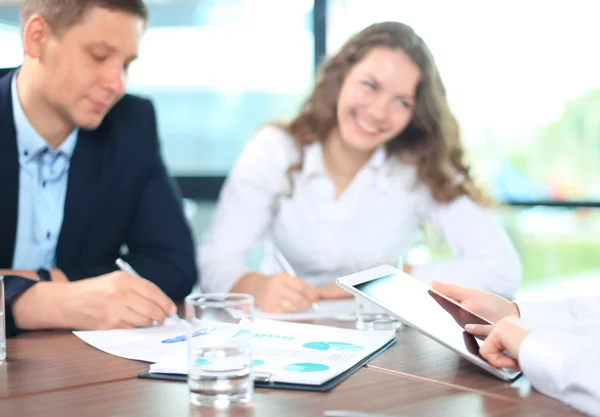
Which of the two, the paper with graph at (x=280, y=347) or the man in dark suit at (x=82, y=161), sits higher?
the man in dark suit at (x=82, y=161)

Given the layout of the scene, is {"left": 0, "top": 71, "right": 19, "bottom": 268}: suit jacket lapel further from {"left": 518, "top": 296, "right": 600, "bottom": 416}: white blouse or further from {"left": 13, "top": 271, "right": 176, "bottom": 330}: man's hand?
{"left": 518, "top": 296, "right": 600, "bottom": 416}: white blouse

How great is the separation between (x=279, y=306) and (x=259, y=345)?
1.22 feet

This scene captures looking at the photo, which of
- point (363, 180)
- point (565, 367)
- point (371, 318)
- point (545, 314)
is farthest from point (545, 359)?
point (363, 180)

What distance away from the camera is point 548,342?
0.98m

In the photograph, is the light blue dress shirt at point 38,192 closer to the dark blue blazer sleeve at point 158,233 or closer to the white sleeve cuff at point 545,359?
the dark blue blazer sleeve at point 158,233

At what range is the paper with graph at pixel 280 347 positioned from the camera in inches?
40.1

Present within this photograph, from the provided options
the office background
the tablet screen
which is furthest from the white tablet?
the office background

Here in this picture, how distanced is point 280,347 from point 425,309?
239 millimetres

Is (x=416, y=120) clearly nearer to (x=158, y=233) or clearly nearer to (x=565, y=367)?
(x=158, y=233)

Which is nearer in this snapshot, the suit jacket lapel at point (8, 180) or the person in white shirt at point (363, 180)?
the suit jacket lapel at point (8, 180)

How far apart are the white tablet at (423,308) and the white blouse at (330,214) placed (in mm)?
990

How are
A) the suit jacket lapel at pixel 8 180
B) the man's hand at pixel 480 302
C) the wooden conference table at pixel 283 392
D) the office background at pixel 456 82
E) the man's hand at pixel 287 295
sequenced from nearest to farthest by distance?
the wooden conference table at pixel 283 392 < the man's hand at pixel 480 302 < the man's hand at pixel 287 295 < the suit jacket lapel at pixel 8 180 < the office background at pixel 456 82

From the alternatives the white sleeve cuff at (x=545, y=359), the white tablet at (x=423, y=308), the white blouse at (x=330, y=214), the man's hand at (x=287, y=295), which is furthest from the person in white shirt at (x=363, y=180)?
the white sleeve cuff at (x=545, y=359)

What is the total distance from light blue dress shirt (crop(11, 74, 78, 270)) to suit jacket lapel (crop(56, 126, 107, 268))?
1.1 inches
